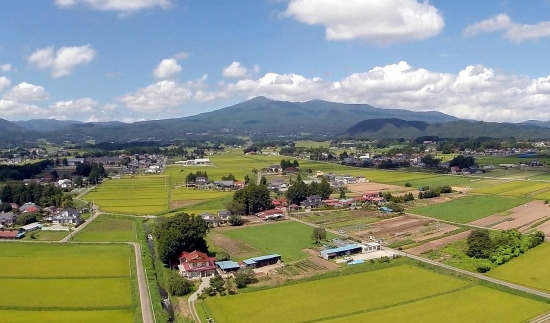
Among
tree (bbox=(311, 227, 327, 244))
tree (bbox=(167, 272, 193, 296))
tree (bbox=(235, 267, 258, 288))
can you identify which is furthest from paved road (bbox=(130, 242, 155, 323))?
tree (bbox=(311, 227, 327, 244))

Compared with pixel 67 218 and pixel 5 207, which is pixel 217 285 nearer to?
pixel 67 218

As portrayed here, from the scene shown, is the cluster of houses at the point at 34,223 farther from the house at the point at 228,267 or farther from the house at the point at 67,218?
the house at the point at 228,267

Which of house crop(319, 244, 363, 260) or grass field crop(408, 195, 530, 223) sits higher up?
grass field crop(408, 195, 530, 223)

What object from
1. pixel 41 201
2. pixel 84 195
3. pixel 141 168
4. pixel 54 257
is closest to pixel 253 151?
pixel 141 168

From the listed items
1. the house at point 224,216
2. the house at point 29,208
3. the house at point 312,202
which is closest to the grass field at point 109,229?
the house at point 29,208

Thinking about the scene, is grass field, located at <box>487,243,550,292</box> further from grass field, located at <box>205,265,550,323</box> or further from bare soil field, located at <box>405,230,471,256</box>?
bare soil field, located at <box>405,230,471,256</box>

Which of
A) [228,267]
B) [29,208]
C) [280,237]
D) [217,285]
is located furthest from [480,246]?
[29,208]

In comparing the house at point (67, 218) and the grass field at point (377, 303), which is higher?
the house at point (67, 218)
